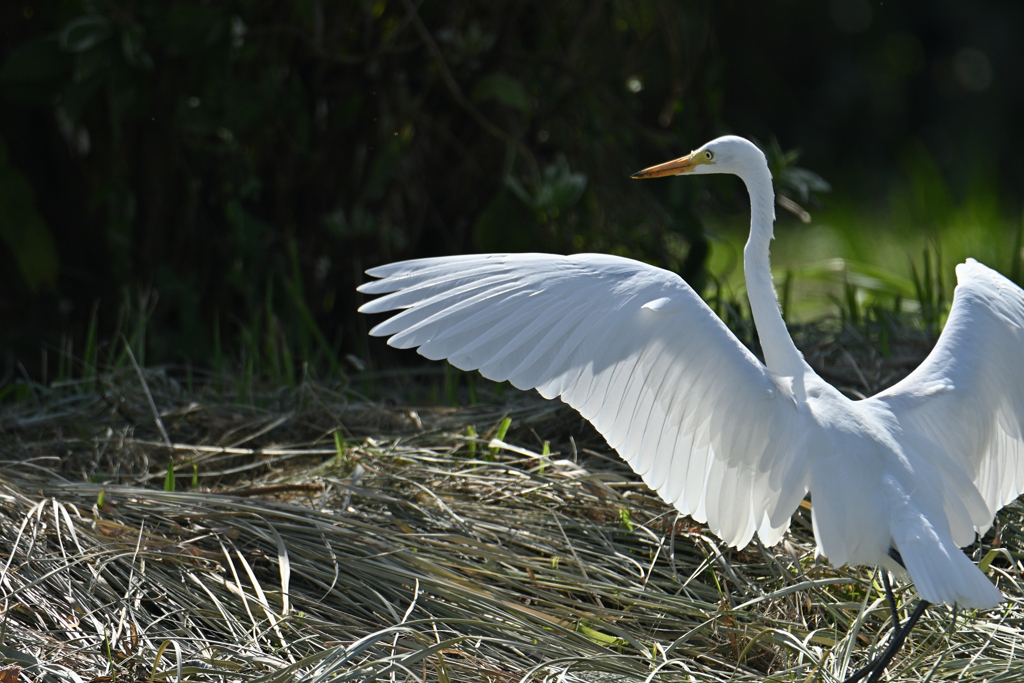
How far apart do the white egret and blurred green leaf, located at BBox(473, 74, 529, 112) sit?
4.90ft

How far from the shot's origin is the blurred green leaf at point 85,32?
2.86 m

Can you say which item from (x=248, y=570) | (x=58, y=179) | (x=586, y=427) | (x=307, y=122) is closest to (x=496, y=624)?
(x=248, y=570)

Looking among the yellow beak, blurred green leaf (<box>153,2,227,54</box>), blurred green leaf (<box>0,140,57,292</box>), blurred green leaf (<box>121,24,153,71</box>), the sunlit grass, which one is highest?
blurred green leaf (<box>153,2,227,54</box>)

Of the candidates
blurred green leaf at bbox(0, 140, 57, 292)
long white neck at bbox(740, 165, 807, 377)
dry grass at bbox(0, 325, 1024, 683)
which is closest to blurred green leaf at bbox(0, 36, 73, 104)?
blurred green leaf at bbox(0, 140, 57, 292)

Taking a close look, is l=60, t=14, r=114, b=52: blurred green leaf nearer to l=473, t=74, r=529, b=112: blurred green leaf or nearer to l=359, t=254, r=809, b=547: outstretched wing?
l=473, t=74, r=529, b=112: blurred green leaf

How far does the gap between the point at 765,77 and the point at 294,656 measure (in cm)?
931

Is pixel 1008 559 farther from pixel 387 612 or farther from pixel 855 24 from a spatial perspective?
pixel 855 24

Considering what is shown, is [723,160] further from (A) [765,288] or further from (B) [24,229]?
(B) [24,229]

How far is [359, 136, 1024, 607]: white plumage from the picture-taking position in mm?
1770

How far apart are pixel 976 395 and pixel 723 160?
68 centimetres

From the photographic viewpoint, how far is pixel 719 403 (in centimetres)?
181

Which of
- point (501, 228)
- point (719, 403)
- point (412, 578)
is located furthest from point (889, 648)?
point (501, 228)

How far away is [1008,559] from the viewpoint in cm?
221

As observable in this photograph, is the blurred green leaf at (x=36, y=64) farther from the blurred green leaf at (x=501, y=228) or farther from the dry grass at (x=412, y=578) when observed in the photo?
the blurred green leaf at (x=501, y=228)
